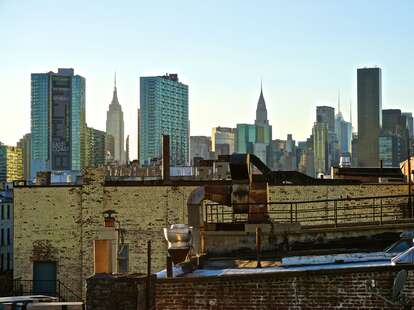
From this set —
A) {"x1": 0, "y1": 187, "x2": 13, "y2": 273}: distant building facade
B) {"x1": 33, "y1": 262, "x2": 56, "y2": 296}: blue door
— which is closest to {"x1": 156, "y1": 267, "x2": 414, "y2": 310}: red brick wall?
{"x1": 33, "y1": 262, "x2": 56, "y2": 296}: blue door

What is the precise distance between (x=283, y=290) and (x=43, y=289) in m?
23.4

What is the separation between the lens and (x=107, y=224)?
19.1 metres

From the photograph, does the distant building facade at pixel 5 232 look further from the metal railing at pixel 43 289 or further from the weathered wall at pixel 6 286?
the metal railing at pixel 43 289

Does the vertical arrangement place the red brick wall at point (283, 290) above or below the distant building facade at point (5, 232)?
above

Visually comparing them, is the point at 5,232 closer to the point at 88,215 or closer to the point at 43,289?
the point at 43,289

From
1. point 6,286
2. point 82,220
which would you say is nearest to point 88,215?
point 82,220

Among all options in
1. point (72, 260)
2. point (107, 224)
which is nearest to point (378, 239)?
point (107, 224)

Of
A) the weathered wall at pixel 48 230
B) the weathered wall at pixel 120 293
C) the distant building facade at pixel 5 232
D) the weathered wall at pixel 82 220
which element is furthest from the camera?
the distant building facade at pixel 5 232

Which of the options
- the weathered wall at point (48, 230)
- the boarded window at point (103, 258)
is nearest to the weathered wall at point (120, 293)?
the boarded window at point (103, 258)

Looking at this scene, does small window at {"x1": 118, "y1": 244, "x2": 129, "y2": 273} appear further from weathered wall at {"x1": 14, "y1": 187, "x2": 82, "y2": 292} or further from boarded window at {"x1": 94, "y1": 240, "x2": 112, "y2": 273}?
boarded window at {"x1": 94, "y1": 240, "x2": 112, "y2": 273}

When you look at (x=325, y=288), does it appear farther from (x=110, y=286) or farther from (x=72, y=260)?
(x=72, y=260)

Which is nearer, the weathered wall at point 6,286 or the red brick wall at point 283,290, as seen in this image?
the red brick wall at point 283,290

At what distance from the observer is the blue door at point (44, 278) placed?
113 ft

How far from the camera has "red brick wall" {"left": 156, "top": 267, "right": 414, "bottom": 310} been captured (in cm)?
1259
